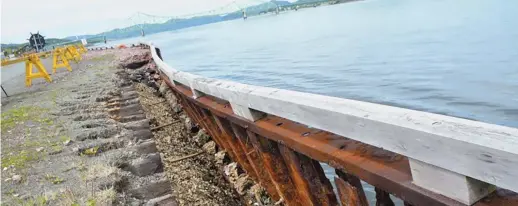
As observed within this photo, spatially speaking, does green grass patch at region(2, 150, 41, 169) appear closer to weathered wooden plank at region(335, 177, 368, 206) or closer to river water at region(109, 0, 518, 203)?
weathered wooden plank at region(335, 177, 368, 206)

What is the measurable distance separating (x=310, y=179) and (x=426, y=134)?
1.79m

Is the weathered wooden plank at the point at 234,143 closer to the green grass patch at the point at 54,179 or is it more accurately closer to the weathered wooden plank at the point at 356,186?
the green grass patch at the point at 54,179

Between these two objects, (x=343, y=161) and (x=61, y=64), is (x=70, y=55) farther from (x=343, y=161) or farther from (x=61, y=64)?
(x=343, y=161)

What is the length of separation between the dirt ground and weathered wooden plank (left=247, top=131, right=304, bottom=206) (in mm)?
A: 1005

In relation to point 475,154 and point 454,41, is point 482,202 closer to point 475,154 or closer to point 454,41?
point 475,154

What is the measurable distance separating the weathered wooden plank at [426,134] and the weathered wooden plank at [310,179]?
0.53 m

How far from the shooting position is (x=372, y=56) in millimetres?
23578

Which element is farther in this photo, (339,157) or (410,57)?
(410,57)

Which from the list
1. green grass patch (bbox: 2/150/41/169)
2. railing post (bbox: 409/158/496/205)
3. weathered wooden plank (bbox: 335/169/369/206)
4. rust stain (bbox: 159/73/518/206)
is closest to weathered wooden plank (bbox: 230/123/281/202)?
rust stain (bbox: 159/73/518/206)

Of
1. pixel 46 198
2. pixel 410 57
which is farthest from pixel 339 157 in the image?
pixel 410 57

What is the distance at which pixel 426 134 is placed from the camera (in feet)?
6.72

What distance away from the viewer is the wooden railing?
1.86 metres

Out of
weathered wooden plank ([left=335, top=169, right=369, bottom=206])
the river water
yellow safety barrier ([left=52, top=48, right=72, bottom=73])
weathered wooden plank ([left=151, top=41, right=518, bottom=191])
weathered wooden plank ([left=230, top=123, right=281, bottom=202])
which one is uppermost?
yellow safety barrier ([left=52, top=48, right=72, bottom=73])

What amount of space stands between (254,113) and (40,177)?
10.3 ft
